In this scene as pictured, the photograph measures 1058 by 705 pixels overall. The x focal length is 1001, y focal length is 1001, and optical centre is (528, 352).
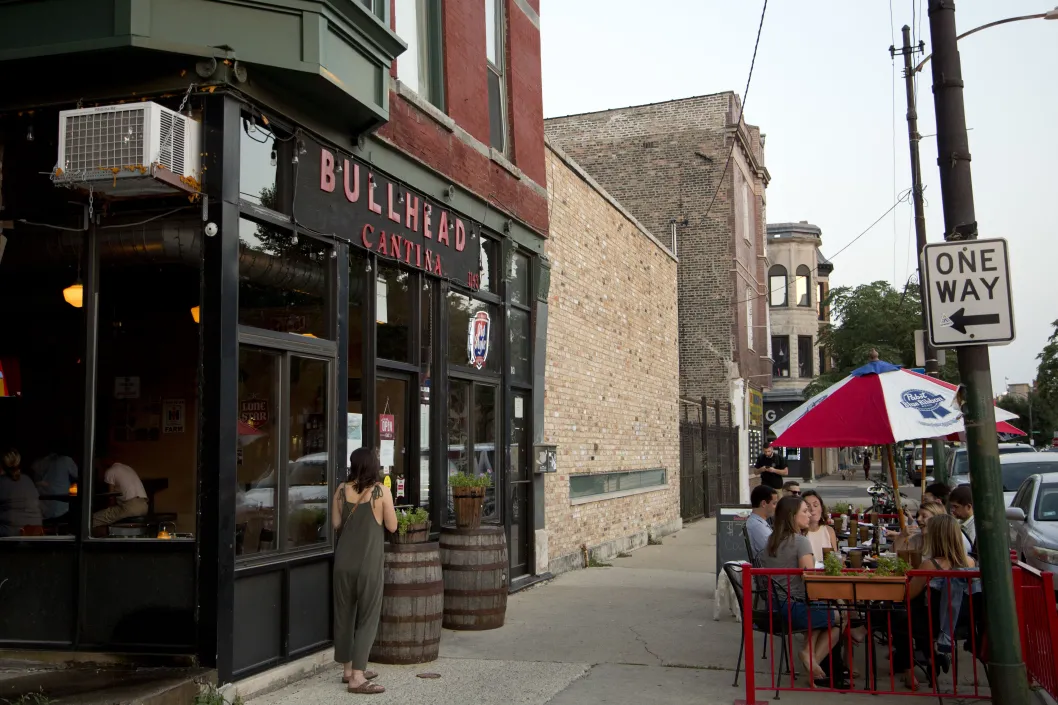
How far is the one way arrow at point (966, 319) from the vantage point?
634cm

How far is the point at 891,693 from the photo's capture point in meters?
6.87

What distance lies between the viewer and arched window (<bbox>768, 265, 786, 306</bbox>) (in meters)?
52.4

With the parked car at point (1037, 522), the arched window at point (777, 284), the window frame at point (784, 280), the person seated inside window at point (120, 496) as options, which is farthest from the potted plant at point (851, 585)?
the arched window at point (777, 284)

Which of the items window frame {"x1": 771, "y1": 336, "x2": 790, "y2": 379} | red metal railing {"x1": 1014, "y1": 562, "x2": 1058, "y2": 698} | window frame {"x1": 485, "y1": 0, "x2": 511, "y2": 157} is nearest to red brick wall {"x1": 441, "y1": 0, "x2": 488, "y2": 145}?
window frame {"x1": 485, "y1": 0, "x2": 511, "y2": 157}

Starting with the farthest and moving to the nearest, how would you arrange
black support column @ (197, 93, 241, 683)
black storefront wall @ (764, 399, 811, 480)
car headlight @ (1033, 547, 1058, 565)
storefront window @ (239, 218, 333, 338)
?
1. black storefront wall @ (764, 399, 811, 480)
2. car headlight @ (1033, 547, 1058, 565)
3. storefront window @ (239, 218, 333, 338)
4. black support column @ (197, 93, 241, 683)

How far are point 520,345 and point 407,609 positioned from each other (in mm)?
5069

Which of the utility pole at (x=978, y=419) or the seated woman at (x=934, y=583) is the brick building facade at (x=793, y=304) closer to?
the seated woman at (x=934, y=583)

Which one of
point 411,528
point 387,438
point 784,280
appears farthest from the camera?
point 784,280

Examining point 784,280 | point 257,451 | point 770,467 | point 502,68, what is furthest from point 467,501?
point 784,280

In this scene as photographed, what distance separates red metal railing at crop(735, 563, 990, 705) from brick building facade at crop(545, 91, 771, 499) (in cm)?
2116

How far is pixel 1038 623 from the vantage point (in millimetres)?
6527

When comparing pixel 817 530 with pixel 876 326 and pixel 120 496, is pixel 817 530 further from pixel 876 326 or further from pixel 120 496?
pixel 876 326

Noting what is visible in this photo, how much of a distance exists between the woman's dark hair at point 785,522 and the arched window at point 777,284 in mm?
46216

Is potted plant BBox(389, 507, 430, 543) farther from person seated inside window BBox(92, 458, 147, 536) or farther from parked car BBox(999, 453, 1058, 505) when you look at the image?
parked car BBox(999, 453, 1058, 505)
